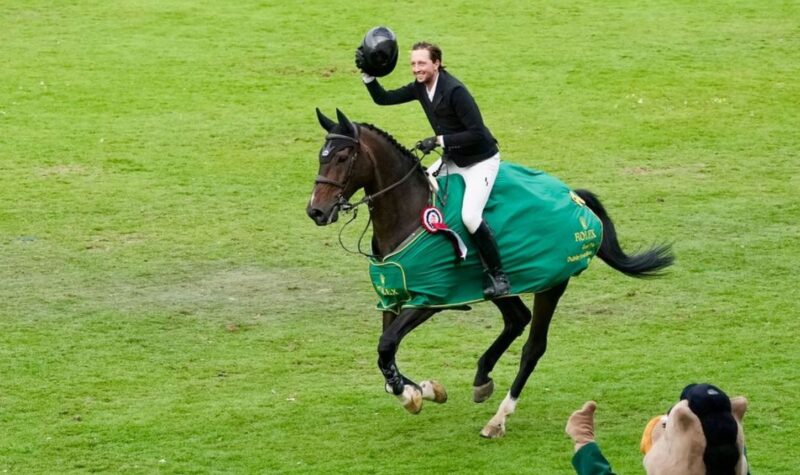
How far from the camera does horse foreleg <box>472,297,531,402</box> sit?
10961 mm

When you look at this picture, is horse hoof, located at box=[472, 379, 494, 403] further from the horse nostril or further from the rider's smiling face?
the rider's smiling face

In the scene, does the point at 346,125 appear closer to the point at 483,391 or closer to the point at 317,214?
the point at 317,214

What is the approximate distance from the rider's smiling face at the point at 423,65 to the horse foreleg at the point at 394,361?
5.53 ft

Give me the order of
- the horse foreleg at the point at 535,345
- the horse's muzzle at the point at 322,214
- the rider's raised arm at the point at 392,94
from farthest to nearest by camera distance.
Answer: the rider's raised arm at the point at 392,94 < the horse foreleg at the point at 535,345 < the horse's muzzle at the point at 322,214

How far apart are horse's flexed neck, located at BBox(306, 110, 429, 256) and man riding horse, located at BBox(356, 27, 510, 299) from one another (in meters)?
0.25

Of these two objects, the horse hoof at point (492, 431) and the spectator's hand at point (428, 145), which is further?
the horse hoof at point (492, 431)

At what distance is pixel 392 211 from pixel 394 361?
1.09 m

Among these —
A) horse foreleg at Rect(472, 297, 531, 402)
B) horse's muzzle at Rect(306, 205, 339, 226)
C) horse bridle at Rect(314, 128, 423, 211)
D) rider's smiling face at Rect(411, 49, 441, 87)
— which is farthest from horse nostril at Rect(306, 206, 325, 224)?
horse foreleg at Rect(472, 297, 531, 402)

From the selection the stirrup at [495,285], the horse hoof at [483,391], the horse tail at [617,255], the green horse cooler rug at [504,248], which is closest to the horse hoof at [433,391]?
the horse hoof at [483,391]

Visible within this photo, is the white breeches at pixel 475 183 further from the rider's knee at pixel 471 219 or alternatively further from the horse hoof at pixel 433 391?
the horse hoof at pixel 433 391

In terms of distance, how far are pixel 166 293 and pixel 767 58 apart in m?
11.2

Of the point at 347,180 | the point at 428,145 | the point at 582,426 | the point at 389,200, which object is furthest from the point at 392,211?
the point at 582,426

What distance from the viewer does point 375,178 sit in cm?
1048

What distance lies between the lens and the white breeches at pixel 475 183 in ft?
34.5
